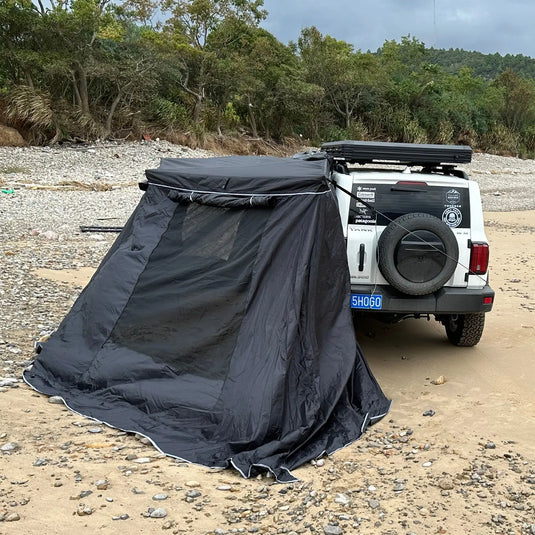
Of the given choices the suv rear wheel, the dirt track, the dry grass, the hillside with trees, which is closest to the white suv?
the suv rear wheel

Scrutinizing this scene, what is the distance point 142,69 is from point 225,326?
25.4 m

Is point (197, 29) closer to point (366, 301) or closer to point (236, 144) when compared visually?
point (236, 144)

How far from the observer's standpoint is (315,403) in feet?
16.2

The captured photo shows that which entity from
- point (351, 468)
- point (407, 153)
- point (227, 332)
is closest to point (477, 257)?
point (407, 153)

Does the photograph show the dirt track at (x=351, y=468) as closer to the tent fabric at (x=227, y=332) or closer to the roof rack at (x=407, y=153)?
the tent fabric at (x=227, y=332)

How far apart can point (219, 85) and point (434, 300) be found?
2881cm

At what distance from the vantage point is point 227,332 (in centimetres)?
531

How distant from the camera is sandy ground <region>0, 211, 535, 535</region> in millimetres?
3840

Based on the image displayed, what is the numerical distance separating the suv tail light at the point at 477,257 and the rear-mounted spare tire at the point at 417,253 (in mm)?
359

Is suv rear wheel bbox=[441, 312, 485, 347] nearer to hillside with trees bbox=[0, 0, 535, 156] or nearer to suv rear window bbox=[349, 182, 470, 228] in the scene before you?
suv rear window bbox=[349, 182, 470, 228]

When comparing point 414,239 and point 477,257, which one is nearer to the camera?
point 414,239

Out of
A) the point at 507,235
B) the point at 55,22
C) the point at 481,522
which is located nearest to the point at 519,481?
the point at 481,522

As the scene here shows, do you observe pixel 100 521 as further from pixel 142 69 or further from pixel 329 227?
pixel 142 69

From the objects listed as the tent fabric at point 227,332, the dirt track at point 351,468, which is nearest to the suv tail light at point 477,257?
the dirt track at point 351,468
